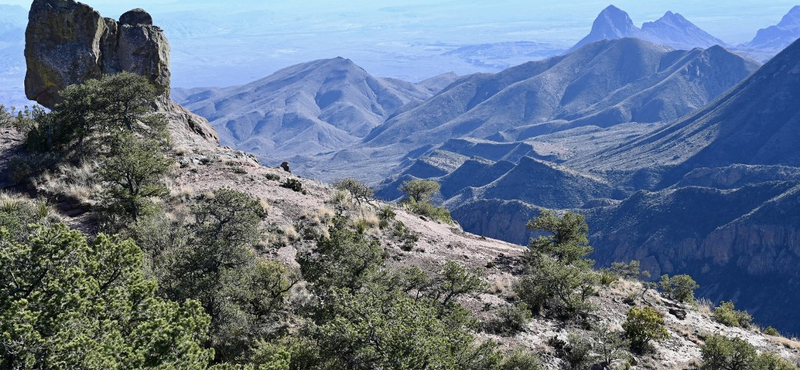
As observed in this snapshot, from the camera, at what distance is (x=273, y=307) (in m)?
18.3

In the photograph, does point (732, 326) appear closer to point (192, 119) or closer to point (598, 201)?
point (192, 119)

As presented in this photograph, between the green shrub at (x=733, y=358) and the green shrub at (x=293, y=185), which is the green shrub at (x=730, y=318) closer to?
the green shrub at (x=733, y=358)

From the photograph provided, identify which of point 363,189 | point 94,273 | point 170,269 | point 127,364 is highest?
point 94,273

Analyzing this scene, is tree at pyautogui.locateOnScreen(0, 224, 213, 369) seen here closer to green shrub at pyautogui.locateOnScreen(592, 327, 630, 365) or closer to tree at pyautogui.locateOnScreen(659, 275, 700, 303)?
green shrub at pyautogui.locateOnScreen(592, 327, 630, 365)

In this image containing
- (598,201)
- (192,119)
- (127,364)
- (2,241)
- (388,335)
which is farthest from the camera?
(598,201)

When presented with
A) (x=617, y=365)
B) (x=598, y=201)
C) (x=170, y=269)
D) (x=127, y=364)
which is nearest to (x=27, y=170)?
(x=170, y=269)

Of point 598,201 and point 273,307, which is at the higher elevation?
point 273,307

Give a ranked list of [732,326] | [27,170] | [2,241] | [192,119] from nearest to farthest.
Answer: [2,241] → [27,170] → [732,326] → [192,119]

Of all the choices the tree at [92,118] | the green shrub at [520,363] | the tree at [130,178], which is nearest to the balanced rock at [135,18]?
the tree at [92,118]

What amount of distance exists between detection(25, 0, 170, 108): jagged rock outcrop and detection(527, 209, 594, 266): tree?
1115 inches

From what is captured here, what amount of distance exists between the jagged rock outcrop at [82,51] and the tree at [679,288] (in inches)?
1213

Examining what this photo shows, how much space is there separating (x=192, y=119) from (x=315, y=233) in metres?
21.8

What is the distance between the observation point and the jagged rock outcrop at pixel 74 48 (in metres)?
36.0

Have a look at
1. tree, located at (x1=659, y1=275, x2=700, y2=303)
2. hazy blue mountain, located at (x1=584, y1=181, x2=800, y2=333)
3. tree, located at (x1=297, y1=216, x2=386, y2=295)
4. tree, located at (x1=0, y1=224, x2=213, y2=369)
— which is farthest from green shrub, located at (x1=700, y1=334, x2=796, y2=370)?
hazy blue mountain, located at (x1=584, y1=181, x2=800, y2=333)
